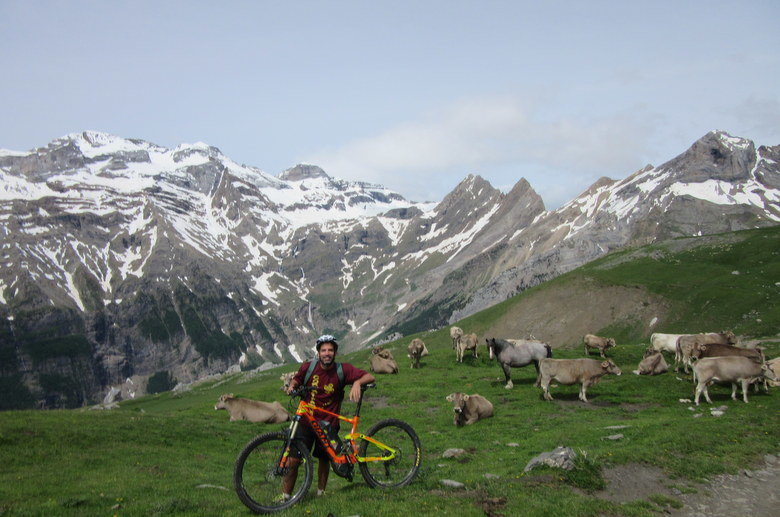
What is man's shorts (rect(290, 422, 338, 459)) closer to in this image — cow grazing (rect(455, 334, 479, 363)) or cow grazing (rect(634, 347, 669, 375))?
cow grazing (rect(634, 347, 669, 375))

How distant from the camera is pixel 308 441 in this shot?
554 inches

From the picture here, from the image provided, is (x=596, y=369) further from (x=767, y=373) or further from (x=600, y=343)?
(x=600, y=343)

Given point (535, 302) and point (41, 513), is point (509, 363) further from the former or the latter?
point (535, 302)

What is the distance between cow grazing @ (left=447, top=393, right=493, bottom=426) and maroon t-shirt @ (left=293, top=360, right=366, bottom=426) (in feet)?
47.8

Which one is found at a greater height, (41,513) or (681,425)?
(41,513)

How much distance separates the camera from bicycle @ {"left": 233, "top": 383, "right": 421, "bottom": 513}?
13.3m

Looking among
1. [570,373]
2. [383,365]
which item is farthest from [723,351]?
[383,365]

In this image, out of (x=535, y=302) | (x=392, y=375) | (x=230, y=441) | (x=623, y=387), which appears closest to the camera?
(x=230, y=441)

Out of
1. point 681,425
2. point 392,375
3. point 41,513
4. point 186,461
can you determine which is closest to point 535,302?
point 392,375

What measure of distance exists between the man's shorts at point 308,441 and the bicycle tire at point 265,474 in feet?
0.46

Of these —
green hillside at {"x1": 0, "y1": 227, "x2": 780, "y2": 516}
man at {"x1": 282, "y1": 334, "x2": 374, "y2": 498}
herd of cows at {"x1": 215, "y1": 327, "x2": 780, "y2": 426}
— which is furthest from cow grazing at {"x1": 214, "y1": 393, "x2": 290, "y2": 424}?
man at {"x1": 282, "y1": 334, "x2": 374, "y2": 498}

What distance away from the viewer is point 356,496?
1396cm

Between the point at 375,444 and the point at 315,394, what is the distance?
2283 millimetres

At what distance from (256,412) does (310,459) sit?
64.9 ft
